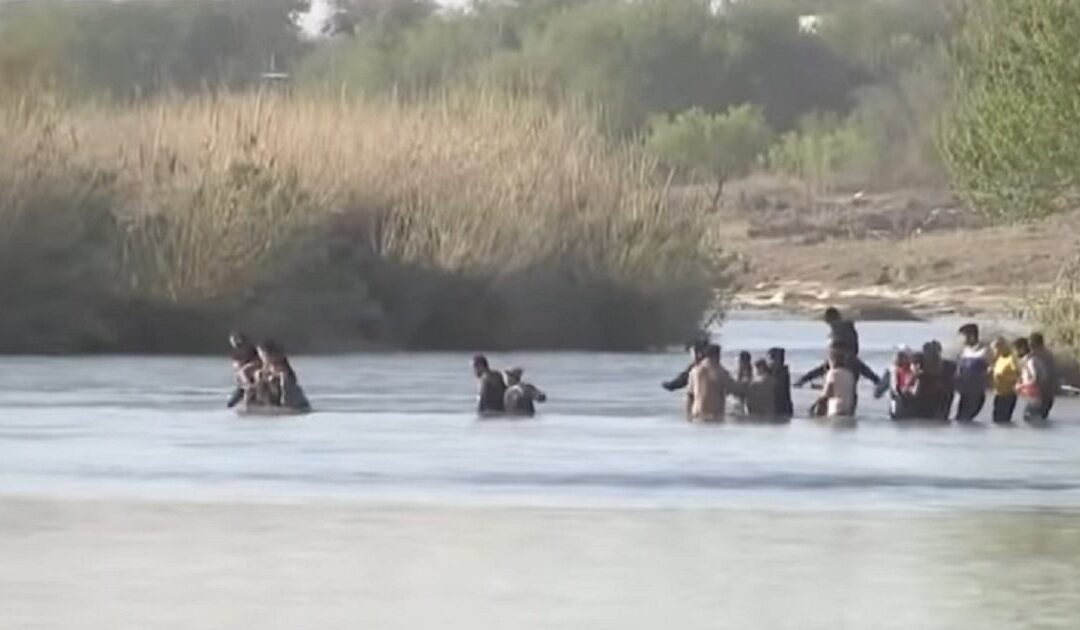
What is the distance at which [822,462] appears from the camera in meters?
28.6

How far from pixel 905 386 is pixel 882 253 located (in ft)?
134

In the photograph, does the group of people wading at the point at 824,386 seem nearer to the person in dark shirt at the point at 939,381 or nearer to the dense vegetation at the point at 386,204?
the person in dark shirt at the point at 939,381

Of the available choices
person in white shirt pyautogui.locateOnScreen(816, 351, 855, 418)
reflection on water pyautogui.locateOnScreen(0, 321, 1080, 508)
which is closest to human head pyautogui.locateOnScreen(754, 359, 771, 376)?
person in white shirt pyautogui.locateOnScreen(816, 351, 855, 418)

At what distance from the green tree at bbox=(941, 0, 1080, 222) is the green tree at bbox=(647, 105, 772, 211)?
44441 millimetres

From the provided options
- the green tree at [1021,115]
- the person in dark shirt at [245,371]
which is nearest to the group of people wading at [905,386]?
the person in dark shirt at [245,371]

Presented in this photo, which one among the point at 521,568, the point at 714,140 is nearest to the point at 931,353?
the point at 521,568

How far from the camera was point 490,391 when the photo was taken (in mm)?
34438

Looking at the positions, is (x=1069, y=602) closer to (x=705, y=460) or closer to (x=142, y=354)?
(x=705, y=460)

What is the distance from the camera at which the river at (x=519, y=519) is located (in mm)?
18219

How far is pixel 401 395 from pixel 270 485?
13120mm

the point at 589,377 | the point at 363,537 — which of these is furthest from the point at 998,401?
the point at 363,537

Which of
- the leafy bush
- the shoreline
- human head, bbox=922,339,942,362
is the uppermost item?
the leafy bush

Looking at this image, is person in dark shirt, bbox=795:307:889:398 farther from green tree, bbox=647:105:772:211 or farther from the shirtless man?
green tree, bbox=647:105:772:211

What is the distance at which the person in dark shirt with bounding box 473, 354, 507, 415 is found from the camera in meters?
34.3
